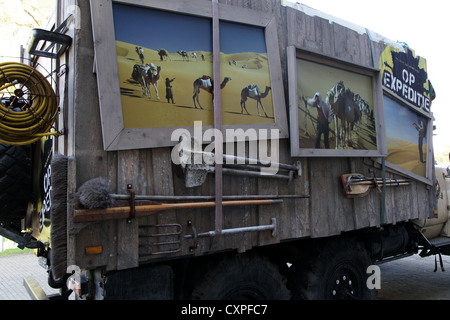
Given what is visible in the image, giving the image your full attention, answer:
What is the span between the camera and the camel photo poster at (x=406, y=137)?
4.88 m

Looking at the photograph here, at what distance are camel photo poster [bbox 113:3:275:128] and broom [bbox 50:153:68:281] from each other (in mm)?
549

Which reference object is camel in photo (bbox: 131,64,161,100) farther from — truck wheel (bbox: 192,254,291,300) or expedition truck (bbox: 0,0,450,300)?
truck wheel (bbox: 192,254,291,300)

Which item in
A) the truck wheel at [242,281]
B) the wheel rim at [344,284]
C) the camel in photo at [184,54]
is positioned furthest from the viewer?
the wheel rim at [344,284]

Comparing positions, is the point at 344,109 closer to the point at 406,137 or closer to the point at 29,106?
the point at 406,137

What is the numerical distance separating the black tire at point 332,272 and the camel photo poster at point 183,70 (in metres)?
1.78

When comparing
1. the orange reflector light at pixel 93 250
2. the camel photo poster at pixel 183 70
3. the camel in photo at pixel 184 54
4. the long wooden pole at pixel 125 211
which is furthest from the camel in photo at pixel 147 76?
the orange reflector light at pixel 93 250

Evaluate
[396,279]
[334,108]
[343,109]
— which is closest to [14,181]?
[334,108]

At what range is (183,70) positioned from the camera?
2.98m

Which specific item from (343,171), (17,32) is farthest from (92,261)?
A: (17,32)

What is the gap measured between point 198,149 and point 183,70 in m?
0.66

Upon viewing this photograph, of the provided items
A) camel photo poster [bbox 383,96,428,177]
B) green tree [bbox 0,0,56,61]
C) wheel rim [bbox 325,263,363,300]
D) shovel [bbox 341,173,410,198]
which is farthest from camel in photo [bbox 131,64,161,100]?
green tree [bbox 0,0,56,61]

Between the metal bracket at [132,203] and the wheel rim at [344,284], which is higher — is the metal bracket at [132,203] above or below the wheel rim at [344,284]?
above

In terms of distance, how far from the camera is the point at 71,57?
8.79 ft

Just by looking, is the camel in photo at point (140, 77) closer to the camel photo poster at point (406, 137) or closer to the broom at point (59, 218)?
the broom at point (59, 218)
